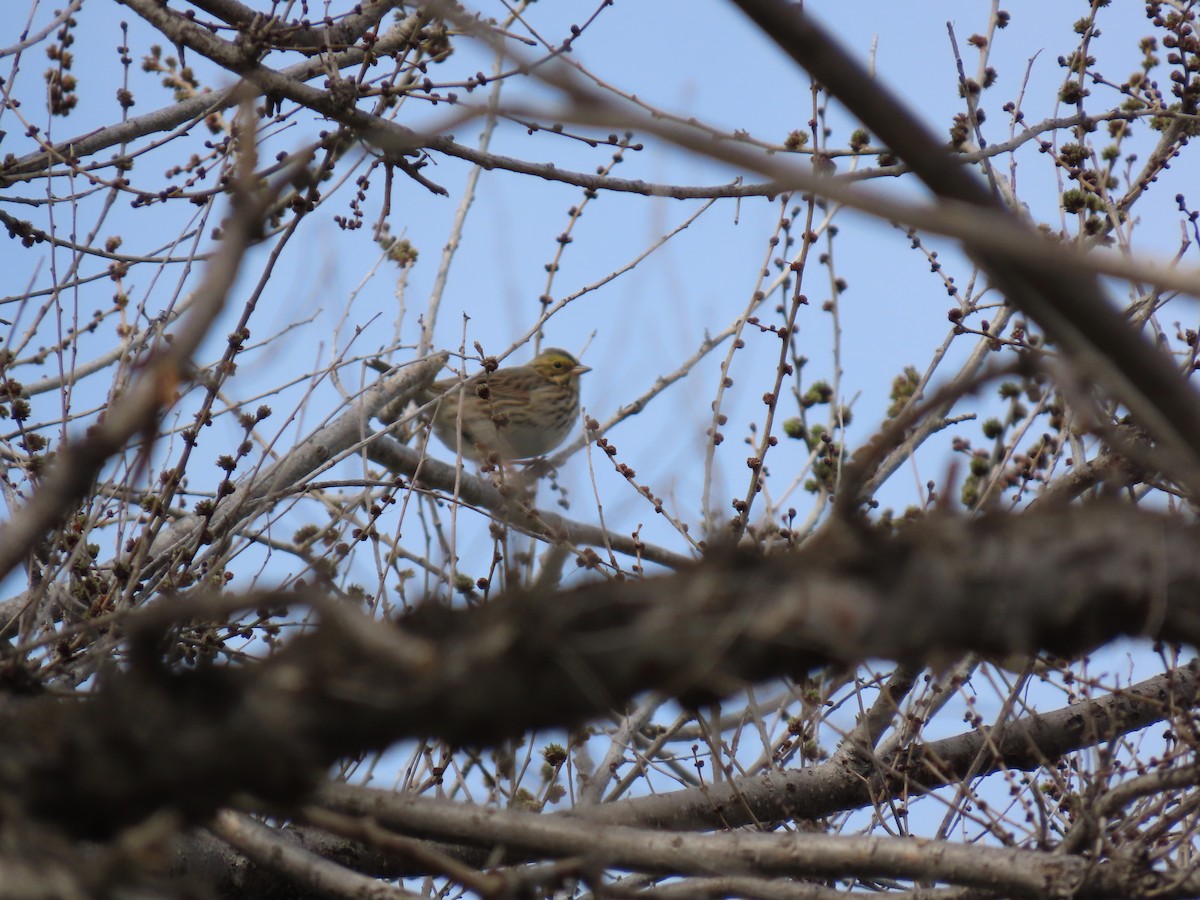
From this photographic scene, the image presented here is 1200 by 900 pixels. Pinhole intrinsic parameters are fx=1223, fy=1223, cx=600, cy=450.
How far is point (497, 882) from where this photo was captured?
2348mm

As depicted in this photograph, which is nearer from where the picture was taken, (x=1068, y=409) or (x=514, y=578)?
(x=514, y=578)

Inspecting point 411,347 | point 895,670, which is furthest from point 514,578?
point 411,347

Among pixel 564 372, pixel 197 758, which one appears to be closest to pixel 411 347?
pixel 197 758

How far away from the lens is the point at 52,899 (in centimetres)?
185

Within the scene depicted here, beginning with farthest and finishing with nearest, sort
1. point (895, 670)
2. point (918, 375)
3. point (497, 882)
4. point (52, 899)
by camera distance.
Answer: point (918, 375) < point (895, 670) < point (497, 882) < point (52, 899)

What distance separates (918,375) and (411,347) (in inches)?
122

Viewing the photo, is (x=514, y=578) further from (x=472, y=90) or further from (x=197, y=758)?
(x=472, y=90)

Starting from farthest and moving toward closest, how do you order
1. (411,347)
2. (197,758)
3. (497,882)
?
(411,347)
(497,882)
(197,758)

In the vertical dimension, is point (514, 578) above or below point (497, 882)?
above

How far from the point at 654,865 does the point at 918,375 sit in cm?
515

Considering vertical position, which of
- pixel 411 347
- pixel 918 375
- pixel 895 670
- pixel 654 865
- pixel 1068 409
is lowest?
pixel 654 865

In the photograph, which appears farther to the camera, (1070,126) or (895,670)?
(1070,126)

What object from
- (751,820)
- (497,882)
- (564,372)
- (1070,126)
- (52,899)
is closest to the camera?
(52,899)

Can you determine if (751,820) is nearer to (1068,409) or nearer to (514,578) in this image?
(1068,409)
